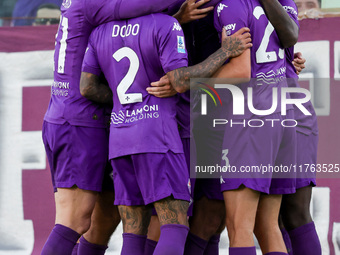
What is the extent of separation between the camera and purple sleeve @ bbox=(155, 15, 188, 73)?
3625 millimetres

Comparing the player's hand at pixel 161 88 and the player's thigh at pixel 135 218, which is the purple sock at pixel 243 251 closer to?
the player's thigh at pixel 135 218

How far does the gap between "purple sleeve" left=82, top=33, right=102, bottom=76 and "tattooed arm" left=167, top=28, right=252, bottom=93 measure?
0.54 metres

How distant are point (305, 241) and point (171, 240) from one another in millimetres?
1079

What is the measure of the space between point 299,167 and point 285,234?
25.5 inches

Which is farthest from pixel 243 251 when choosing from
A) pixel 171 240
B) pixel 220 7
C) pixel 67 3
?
pixel 67 3

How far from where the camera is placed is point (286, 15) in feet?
12.6

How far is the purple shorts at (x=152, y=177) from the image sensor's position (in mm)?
3621

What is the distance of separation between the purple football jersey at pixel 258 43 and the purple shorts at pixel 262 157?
4.7 inches

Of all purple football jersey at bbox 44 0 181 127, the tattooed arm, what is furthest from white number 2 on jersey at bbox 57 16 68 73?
the tattooed arm

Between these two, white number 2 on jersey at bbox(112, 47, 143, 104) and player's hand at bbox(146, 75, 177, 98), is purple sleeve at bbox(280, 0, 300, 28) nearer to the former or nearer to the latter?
player's hand at bbox(146, 75, 177, 98)

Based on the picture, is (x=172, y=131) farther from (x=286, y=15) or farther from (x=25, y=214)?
(x=25, y=214)

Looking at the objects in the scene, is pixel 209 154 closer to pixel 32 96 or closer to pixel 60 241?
pixel 60 241

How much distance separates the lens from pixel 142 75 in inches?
147

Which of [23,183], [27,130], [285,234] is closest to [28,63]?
[27,130]
